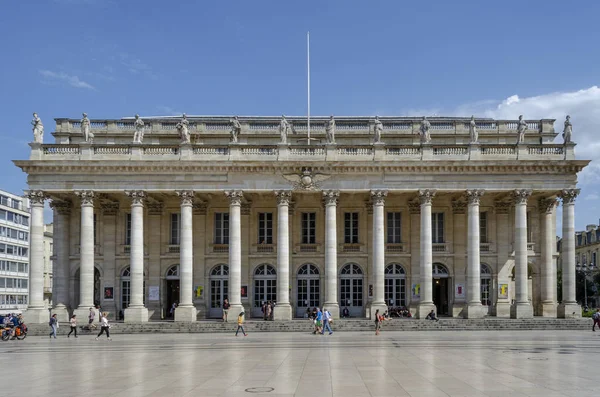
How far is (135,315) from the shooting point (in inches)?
1736

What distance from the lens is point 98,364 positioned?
2281 centimetres

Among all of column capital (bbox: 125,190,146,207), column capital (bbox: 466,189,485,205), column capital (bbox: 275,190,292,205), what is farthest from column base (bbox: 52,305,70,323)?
column capital (bbox: 466,189,485,205)

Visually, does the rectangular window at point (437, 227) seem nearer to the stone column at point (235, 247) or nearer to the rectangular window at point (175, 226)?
the stone column at point (235, 247)

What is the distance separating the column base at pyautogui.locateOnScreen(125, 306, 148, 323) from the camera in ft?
144

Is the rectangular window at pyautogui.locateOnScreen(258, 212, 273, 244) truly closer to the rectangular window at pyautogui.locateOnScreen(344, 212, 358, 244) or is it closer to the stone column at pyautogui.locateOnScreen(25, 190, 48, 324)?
the rectangular window at pyautogui.locateOnScreen(344, 212, 358, 244)

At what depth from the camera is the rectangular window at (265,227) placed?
163 feet

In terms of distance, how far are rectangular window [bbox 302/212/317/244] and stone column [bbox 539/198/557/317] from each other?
644 inches

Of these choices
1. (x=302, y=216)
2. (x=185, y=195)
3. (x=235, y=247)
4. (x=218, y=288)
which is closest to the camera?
(x=185, y=195)

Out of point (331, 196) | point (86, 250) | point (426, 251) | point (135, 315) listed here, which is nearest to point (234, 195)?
point (331, 196)

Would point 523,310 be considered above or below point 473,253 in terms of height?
below

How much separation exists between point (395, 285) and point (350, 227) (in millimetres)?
5391

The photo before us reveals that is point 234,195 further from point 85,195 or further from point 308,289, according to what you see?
point 85,195

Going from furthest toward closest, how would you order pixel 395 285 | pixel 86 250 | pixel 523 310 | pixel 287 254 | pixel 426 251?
pixel 395 285 → pixel 287 254 → pixel 426 251 → pixel 86 250 → pixel 523 310

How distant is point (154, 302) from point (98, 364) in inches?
1034
